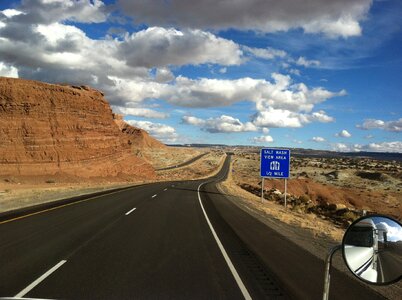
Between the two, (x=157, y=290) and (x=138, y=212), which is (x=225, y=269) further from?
(x=138, y=212)

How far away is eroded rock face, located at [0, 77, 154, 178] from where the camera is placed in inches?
1981

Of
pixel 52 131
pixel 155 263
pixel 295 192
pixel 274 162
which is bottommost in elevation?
pixel 295 192

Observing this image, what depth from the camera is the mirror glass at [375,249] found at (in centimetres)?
324

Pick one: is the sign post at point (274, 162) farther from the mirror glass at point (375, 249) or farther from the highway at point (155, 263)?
the mirror glass at point (375, 249)

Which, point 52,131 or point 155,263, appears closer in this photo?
point 155,263

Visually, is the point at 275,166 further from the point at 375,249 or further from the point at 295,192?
the point at 375,249

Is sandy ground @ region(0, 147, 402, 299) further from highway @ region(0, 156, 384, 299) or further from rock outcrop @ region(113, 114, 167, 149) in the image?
rock outcrop @ region(113, 114, 167, 149)

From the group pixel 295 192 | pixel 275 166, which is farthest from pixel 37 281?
pixel 295 192

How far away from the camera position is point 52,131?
54000 millimetres

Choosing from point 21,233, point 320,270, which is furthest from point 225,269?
point 21,233

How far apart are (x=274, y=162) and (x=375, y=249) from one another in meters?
28.6

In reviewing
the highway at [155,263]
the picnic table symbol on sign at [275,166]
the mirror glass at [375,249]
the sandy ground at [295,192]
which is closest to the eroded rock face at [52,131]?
the sandy ground at [295,192]

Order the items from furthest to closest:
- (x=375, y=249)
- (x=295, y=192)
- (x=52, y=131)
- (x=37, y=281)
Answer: (x=295, y=192) → (x=52, y=131) → (x=37, y=281) → (x=375, y=249)

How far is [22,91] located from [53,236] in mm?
45318
